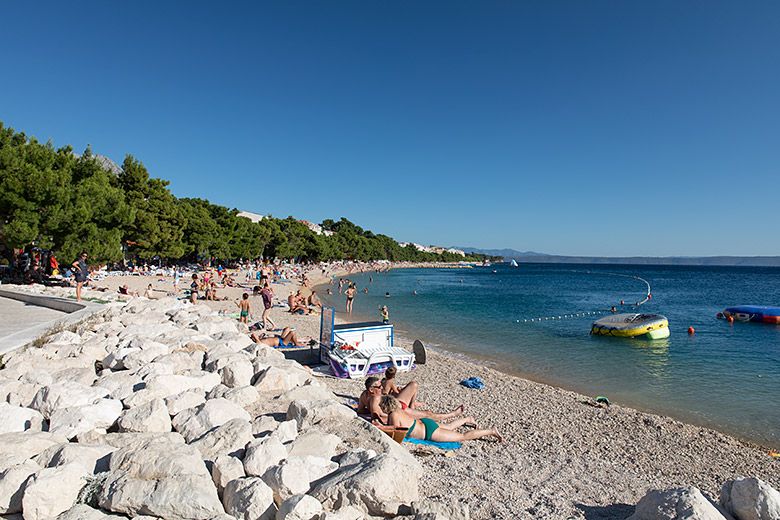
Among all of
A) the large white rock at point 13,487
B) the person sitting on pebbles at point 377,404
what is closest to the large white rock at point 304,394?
the person sitting on pebbles at point 377,404

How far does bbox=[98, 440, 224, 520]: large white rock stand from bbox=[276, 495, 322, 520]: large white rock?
0.52 meters

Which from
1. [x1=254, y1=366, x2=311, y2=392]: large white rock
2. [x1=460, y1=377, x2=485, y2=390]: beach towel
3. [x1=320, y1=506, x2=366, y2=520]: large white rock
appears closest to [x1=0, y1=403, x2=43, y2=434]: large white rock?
[x1=254, y1=366, x2=311, y2=392]: large white rock

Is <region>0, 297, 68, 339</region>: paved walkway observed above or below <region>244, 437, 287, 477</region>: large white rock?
above

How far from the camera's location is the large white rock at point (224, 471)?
405 cm

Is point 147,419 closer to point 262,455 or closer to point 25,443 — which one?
point 25,443

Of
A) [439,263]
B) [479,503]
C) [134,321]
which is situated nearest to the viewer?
[479,503]

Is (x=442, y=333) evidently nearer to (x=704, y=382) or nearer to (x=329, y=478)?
(x=704, y=382)

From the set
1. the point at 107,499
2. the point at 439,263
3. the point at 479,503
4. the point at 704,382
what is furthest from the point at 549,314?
the point at 439,263

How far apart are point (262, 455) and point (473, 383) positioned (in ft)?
23.5

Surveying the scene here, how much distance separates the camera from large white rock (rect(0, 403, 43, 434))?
195 inches

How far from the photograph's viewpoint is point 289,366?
8188mm

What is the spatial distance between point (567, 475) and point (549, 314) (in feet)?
84.0

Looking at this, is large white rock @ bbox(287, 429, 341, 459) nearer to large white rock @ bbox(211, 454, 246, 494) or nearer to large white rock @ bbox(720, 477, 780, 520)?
large white rock @ bbox(211, 454, 246, 494)

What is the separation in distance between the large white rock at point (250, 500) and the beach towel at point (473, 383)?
7458 mm
